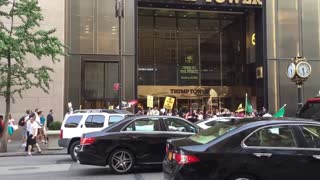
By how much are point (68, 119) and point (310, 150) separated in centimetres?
1148

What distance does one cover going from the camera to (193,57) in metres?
43.8

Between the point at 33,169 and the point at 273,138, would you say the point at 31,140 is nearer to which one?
the point at 33,169

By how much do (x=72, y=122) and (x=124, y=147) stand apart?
565cm

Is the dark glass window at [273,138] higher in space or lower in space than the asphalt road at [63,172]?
higher

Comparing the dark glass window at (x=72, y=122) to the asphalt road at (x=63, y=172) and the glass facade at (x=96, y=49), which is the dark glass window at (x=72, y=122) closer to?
the asphalt road at (x=63, y=172)

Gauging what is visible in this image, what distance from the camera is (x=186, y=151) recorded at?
311 inches

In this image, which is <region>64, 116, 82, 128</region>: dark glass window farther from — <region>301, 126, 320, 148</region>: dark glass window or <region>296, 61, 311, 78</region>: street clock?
<region>301, 126, 320, 148</region>: dark glass window

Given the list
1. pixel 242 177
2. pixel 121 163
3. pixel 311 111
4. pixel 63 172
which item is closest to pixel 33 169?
pixel 63 172

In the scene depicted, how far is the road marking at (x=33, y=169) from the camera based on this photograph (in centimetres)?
1403

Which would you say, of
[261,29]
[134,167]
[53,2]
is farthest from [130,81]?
[134,167]

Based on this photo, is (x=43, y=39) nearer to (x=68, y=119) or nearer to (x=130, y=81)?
(x=68, y=119)

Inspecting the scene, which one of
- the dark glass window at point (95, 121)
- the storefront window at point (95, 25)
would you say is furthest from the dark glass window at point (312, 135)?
the storefront window at point (95, 25)

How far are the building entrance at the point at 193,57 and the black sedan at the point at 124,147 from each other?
27910mm

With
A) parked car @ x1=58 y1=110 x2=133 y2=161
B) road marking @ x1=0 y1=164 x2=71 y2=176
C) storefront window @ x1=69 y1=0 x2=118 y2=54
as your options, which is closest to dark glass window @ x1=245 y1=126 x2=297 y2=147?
road marking @ x1=0 y1=164 x2=71 y2=176
